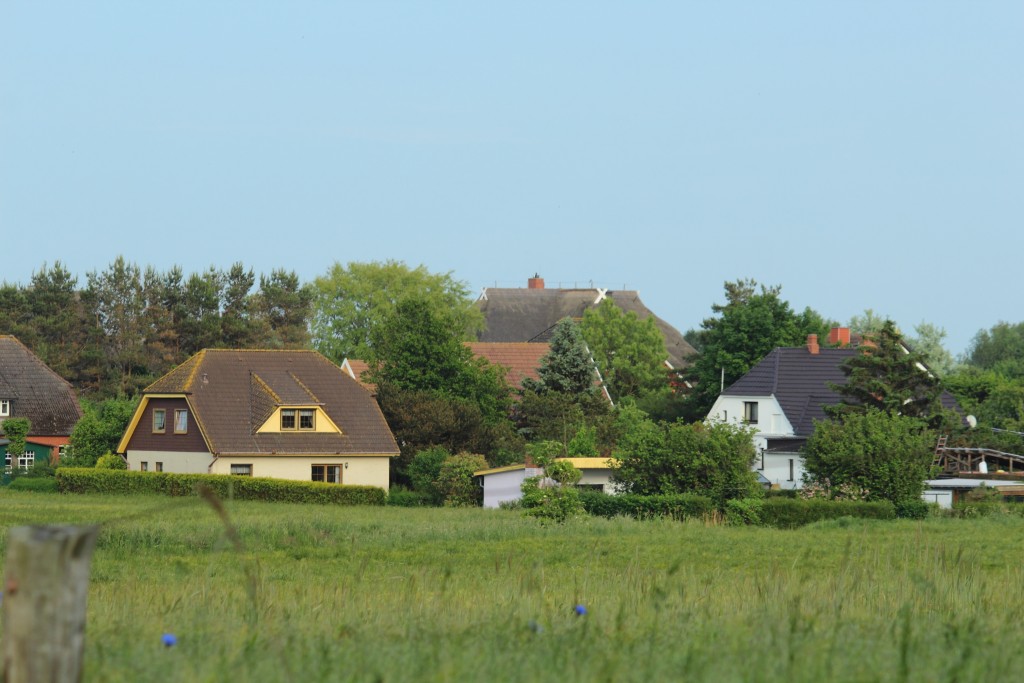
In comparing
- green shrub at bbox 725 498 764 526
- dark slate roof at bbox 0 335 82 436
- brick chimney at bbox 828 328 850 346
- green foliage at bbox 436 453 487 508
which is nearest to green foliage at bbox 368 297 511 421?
green foliage at bbox 436 453 487 508

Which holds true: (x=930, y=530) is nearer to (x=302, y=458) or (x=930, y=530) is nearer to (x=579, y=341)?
(x=302, y=458)

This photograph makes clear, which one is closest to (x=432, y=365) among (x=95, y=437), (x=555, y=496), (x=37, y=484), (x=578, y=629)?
(x=95, y=437)

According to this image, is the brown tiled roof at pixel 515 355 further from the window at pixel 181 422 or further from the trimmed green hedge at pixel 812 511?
the trimmed green hedge at pixel 812 511

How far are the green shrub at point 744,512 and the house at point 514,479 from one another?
39.0ft

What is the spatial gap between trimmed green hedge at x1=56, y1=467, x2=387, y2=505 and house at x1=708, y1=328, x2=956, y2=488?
19.9 m

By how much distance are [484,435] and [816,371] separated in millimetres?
17989

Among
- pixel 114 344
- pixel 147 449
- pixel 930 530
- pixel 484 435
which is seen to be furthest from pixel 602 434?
pixel 114 344

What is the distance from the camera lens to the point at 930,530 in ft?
99.2

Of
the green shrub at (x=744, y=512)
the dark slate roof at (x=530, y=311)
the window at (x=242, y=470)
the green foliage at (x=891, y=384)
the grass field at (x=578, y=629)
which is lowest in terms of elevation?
the green shrub at (x=744, y=512)

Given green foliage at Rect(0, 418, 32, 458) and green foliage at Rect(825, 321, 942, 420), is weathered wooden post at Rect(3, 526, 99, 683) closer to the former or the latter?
green foliage at Rect(825, 321, 942, 420)

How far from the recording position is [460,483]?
167ft

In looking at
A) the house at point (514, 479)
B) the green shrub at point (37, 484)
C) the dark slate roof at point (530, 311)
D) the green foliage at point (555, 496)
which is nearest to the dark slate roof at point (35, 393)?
the green shrub at point (37, 484)

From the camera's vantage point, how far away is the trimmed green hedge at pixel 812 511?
118 feet

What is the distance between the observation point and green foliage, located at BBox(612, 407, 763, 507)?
3825 cm
